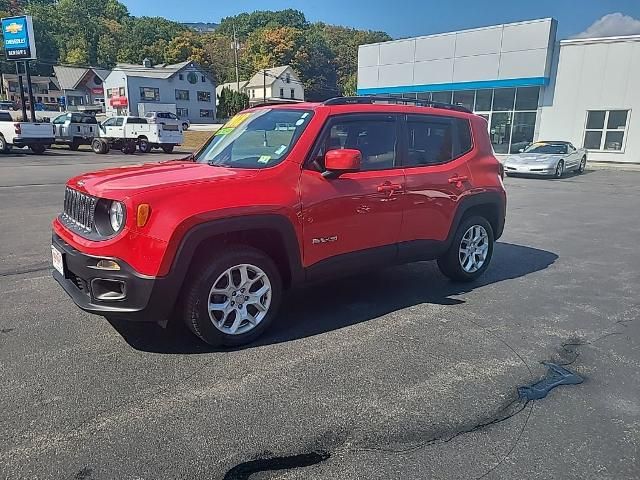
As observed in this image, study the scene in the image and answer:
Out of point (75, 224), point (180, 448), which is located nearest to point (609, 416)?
point (180, 448)

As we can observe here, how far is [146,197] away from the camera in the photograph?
129 inches

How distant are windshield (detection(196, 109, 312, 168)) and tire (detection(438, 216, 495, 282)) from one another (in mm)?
2221

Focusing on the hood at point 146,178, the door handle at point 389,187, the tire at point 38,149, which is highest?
the hood at point 146,178

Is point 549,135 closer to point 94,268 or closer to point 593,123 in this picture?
point 593,123

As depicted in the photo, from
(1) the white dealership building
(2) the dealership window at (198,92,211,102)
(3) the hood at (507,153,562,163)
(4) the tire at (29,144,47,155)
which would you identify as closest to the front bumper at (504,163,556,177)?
(3) the hood at (507,153,562,163)

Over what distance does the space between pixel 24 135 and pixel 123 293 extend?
74.5ft

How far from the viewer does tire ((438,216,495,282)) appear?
5.33 meters

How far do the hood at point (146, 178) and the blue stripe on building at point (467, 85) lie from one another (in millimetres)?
25594

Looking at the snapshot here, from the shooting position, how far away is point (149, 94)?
6581 centimetres

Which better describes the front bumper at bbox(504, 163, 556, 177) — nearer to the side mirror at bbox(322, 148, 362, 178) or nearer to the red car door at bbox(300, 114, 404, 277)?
the red car door at bbox(300, 114, 404, 277)

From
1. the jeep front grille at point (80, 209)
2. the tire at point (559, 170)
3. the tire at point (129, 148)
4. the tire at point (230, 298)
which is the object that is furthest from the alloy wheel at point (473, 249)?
the tire at point (129, 148)

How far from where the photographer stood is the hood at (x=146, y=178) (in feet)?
11.2

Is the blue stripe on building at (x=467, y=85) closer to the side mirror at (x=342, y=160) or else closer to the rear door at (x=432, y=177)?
the rear door at (x=432, y=177)

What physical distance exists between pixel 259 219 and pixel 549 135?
26424 millimetres
